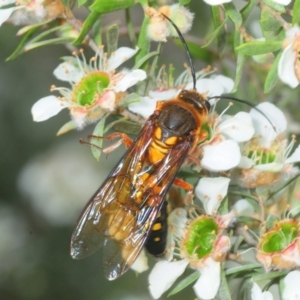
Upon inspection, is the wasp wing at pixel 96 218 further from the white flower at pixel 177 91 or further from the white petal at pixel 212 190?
the white petal at pixel 212 190

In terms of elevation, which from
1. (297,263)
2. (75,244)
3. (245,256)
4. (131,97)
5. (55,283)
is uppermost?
(131,97)

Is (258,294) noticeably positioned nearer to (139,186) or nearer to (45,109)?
(139,186)

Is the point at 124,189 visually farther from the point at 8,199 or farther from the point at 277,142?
the point at 8,199

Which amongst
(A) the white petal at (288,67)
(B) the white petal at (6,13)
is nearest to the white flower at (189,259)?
(A) the white petal at (288,67)

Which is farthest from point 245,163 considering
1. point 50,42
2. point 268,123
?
point 50,42

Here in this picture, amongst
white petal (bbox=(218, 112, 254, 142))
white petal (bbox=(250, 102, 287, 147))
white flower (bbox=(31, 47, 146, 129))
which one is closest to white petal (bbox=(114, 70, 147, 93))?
white flower (bbox=(31, 47, 146, 129))

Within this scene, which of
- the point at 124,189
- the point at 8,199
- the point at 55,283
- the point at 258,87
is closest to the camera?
the point at 124,189

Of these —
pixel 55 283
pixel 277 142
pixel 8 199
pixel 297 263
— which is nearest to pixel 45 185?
pixel 8 199
